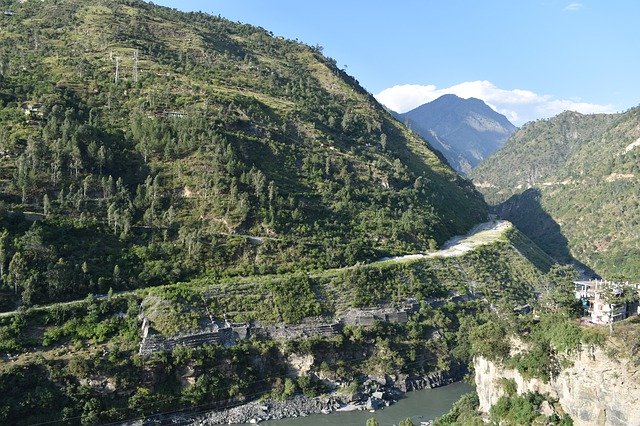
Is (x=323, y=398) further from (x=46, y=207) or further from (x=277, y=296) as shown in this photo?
(x=46, y=207)

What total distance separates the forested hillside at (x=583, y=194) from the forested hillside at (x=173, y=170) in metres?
21.9

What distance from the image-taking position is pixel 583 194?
110500 mm

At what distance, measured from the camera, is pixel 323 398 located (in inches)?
1651

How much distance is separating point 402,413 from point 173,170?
113ft

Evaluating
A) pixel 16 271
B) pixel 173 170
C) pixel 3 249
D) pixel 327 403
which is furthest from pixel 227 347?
pixel 173 170

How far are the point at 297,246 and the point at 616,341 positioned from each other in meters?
32.6

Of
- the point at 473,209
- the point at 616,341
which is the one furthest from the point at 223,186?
the point at 473,209

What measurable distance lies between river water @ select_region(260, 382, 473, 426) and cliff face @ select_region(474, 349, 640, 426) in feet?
41.4

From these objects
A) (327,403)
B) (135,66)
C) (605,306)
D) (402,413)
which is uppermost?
(135,66)

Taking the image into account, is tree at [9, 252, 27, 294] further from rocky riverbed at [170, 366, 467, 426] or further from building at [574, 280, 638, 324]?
building at [574, 280, 638, 324]

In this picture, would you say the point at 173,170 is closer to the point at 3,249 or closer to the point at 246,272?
the point at 246,272

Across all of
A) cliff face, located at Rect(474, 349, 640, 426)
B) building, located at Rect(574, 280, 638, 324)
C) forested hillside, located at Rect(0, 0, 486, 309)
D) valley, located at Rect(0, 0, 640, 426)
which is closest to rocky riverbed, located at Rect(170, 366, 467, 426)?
valley, located at Rect(0, 0, 640, 426)

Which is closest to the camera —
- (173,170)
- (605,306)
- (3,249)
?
(605,306)

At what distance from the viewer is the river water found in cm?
3947
